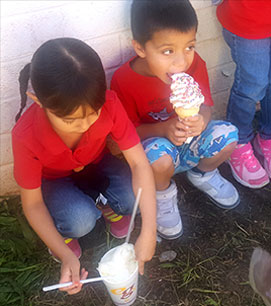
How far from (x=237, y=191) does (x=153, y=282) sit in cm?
91

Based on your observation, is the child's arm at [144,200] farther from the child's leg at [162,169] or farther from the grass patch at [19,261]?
the grass patch at [19,261]

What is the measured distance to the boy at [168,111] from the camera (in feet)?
6.35

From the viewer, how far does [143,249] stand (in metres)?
1.84

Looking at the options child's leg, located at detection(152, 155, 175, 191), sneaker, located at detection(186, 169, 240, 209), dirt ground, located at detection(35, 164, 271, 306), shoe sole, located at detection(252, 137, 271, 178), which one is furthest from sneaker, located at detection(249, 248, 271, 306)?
shoe sole, located at detection(252, 137, 271, 178)

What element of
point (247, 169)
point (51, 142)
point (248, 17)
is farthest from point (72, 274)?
point (248, 17)

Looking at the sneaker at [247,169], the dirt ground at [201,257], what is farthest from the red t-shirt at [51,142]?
the sneaker at [247,169]

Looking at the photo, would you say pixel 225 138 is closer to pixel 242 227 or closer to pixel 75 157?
pixel 242 227

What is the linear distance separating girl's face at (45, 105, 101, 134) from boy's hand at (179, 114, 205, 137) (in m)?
0.54

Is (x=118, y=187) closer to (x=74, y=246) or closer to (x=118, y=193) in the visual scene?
(x=118, y=193)

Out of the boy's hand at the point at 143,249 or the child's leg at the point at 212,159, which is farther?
the child's leg at the point at 212,159

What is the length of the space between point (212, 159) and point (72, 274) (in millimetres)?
1131

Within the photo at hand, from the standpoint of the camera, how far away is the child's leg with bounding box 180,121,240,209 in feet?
7.32

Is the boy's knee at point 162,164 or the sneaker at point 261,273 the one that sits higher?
the boy's knee at point 162,164

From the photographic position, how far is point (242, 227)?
238cm
